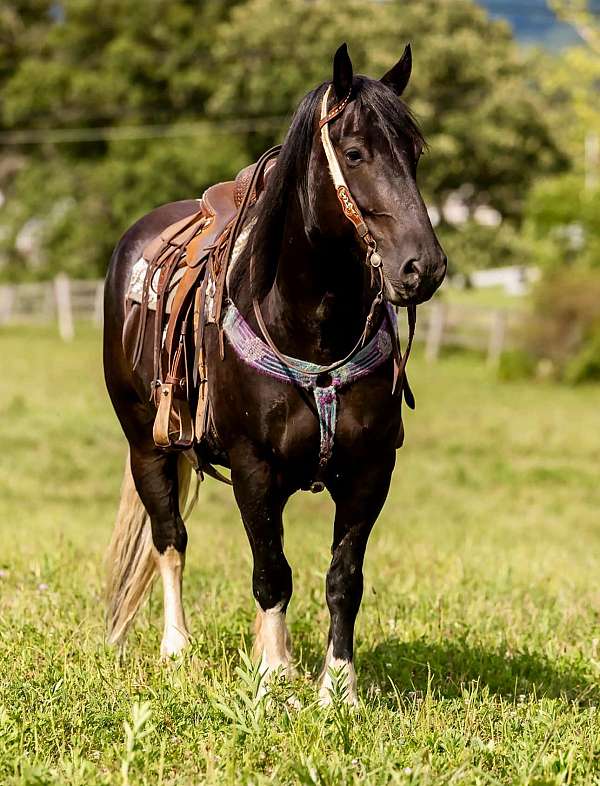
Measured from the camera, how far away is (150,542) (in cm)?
545

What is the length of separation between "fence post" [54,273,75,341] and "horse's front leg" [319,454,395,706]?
92.3 ft

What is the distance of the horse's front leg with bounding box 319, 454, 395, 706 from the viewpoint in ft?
13.3

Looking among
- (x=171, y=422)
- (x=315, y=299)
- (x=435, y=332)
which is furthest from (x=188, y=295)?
(x=435, y=332)

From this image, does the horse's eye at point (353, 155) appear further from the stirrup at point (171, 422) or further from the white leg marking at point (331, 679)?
the white leg marking at point (331, 679)

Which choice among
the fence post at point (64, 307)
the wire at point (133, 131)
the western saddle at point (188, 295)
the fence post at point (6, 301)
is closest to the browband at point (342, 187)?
the western saddle at point (188, 295)

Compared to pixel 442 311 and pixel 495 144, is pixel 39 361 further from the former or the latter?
pixel 495 144

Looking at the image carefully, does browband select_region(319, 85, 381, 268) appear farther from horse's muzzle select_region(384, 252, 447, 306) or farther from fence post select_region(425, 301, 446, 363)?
fence post select_region(425, 301, 446, 363)

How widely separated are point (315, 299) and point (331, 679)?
1.35 m

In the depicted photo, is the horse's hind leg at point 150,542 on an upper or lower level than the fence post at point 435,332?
upper

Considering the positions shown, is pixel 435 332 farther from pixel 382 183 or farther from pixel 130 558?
pixel 382 183

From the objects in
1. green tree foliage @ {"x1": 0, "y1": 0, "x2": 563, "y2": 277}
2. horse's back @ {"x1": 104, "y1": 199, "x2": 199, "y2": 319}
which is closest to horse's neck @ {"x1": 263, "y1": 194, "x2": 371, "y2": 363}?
horse's back @ {"x1": 104, "y1": 199, "x2": 199, "y2": 319}

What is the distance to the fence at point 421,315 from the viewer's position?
2995 cm

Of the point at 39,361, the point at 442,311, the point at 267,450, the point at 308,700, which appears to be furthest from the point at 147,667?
the point at 442,311

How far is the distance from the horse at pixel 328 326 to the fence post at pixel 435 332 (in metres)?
26.6
